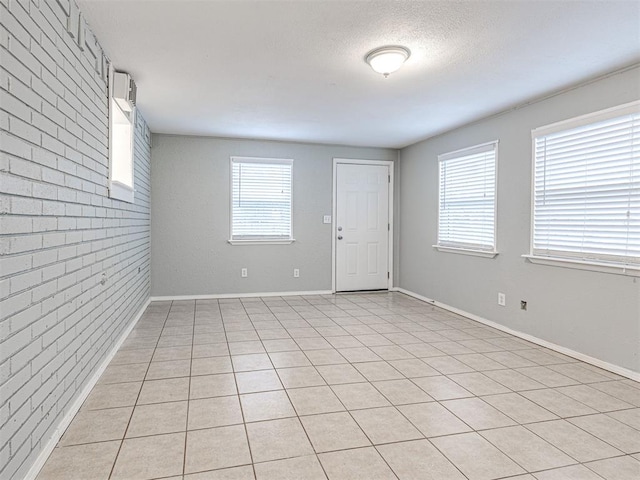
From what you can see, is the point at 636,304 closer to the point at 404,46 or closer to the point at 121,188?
the point at 404,46

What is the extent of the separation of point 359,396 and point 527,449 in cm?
99

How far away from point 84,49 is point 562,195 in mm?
3783

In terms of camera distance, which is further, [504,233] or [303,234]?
[303,234]

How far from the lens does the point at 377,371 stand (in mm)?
3121

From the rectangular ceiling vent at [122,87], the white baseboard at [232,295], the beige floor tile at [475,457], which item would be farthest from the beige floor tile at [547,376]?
the rectangular ceiling vent at [122,87]

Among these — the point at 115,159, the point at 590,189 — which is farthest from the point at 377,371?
the point at 115,159

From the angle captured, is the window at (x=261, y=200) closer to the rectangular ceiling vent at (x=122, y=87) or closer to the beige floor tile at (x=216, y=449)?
the rectangular ceiling vent at (x=122, y=87)

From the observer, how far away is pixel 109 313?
128 inches

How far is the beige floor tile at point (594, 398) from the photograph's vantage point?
2.56 metres

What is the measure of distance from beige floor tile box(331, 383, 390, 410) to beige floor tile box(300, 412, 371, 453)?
162 millimetres

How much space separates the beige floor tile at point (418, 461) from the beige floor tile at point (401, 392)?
491 mm

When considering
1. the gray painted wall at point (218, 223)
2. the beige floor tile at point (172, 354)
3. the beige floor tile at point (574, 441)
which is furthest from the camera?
the gray painted wall at point (218, 223)

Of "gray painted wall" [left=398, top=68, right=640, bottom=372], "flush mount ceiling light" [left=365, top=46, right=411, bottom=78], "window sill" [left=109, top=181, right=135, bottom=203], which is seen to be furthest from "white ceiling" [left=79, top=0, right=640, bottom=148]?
"window sill" [left=109, top=181, right=135, bottom=203]

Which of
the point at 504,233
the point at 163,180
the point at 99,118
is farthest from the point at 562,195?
the point at 163,180
